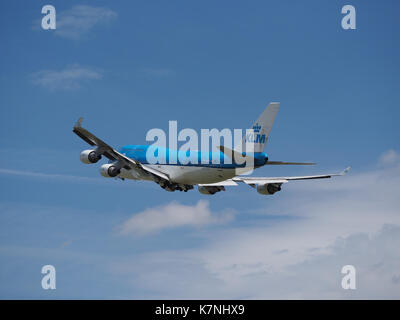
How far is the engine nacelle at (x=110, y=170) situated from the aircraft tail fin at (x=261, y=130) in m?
15.2

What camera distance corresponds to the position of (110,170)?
276ft

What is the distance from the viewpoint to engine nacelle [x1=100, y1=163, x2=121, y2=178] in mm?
84000

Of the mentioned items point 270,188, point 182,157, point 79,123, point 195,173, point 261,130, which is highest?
Result: point 79,123

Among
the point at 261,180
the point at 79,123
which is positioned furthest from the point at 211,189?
the point at 79,123

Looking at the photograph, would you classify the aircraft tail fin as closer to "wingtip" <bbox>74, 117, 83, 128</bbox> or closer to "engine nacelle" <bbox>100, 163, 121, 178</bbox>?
"engine nacelle" <bbox>100, 163, 121, 178</bbox>

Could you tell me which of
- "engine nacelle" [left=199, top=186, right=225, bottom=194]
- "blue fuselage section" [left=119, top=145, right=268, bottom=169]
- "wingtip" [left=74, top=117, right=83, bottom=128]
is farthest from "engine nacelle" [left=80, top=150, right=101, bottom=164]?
"engine nacelle" [left=199, top=186, right=225, bottom=194]

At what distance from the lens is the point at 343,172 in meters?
82.2

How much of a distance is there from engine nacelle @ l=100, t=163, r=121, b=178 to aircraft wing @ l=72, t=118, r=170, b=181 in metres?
0.82

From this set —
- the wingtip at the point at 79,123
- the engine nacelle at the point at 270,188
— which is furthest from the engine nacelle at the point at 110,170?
the engine nacelle at the point at 270,188

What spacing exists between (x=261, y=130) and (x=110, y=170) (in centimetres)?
1772

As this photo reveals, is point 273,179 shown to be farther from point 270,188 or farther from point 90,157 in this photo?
point 90,157

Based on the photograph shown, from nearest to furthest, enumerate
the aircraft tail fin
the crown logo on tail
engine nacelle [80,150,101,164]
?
the aircraft tail fin
the crown logo on tail
engine nacelle [80,150,101,164]

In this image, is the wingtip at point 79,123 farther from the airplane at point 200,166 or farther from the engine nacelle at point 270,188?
the engine nacelle at point 270,188

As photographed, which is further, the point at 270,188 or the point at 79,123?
the point at 270,188
